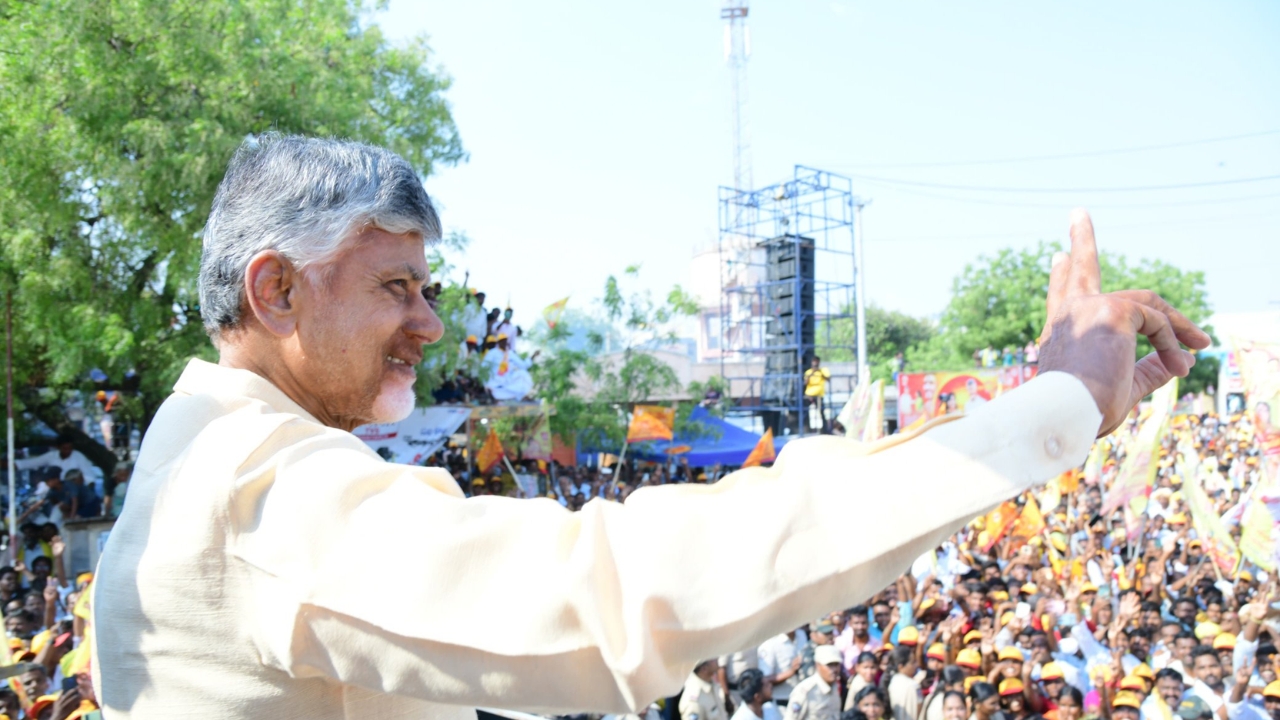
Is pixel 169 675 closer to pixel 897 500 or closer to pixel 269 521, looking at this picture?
pixel 269 521

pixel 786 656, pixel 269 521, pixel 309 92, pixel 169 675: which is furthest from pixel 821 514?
pixel 309 92

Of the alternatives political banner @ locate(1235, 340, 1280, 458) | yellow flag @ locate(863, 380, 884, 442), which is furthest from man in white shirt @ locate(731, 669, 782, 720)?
yellow flag @ locate(863, 380, 884, 442)

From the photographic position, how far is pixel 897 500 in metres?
0.73

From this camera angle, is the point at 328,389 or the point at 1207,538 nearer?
the point at 328,389

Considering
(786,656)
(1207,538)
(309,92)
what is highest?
(309,92)

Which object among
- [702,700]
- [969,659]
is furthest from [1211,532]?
[702,700]

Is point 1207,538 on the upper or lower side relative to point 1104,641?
upper

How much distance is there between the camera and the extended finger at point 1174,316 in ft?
2.97

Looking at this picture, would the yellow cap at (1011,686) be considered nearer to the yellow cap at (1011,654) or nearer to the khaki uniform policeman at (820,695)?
the yellow cap at (1011,654)

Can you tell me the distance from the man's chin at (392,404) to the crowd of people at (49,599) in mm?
1549

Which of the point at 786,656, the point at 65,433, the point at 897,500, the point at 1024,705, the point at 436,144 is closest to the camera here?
the point at 897,500

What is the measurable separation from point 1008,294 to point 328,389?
37.7 m

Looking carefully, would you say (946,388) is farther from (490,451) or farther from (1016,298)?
(1016,298)

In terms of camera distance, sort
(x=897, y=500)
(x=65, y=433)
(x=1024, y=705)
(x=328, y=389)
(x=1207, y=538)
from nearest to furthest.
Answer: (x=897, y=500) → (x=328, y=389) → (x=1024, y=705) → (x=1207, y=538) → (x=65, y=433)
